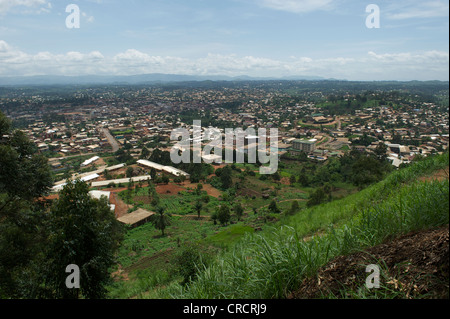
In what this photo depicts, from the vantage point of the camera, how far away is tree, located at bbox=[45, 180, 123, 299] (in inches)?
147

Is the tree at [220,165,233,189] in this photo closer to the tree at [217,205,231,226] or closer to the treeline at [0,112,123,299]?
the tree at [217,205,231,226]

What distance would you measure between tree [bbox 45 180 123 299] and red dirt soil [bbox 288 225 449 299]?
3.42 metres

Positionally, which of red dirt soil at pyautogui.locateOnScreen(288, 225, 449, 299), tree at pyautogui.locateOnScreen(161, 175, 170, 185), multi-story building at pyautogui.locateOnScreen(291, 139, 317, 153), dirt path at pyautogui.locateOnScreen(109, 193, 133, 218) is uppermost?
red dirt soil at pyautogui.locateOnScreen(288, 225, 449, 299)

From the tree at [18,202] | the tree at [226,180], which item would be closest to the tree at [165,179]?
the tree at [226,180]

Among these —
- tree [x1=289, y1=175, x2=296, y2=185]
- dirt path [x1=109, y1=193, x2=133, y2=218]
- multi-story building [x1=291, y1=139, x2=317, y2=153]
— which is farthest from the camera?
multi-story building [x1=291, y1=139, x2=317, y2=153]

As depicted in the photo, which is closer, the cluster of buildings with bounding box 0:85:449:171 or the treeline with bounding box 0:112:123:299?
the treeline with bounding box 0:112:123:299

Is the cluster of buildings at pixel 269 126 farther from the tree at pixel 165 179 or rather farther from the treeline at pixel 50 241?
the treeline at pixel 50 241

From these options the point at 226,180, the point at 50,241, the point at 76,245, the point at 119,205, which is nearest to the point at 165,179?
the point at 119,205

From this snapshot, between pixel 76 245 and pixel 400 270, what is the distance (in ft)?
13.4

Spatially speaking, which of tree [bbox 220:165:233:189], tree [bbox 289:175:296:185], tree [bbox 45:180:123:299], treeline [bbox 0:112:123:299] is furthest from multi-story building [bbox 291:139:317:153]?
tree [bbox 45:180:123:299]

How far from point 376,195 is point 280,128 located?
4161 cm

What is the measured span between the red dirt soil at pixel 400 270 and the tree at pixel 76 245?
3.42 meters

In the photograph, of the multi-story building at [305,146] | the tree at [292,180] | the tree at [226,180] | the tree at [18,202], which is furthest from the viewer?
the multi-story building at [305,146]

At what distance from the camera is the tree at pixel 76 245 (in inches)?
147
